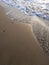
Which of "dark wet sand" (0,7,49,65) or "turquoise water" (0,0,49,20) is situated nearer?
"dark wet sand" (0,7,49,65)

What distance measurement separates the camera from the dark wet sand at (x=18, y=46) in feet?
3.17

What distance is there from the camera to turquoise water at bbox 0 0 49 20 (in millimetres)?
1274

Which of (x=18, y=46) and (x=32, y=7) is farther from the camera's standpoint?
(x=32, y=7)

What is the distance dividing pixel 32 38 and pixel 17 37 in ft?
0.41

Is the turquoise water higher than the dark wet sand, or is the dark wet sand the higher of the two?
the turquoise water

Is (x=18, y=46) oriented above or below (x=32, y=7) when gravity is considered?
below

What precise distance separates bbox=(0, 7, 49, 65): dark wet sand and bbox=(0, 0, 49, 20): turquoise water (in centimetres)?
18

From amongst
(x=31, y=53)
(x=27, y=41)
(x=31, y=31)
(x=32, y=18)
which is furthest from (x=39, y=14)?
(x=31, y=53)

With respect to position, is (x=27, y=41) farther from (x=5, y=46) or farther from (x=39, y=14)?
(x=39, y=14)

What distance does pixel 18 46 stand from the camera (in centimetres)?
104

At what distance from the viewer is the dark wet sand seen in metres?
0.96

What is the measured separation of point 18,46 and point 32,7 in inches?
19.9

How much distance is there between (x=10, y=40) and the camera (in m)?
1.08

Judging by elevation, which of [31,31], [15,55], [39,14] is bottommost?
[15,55]
